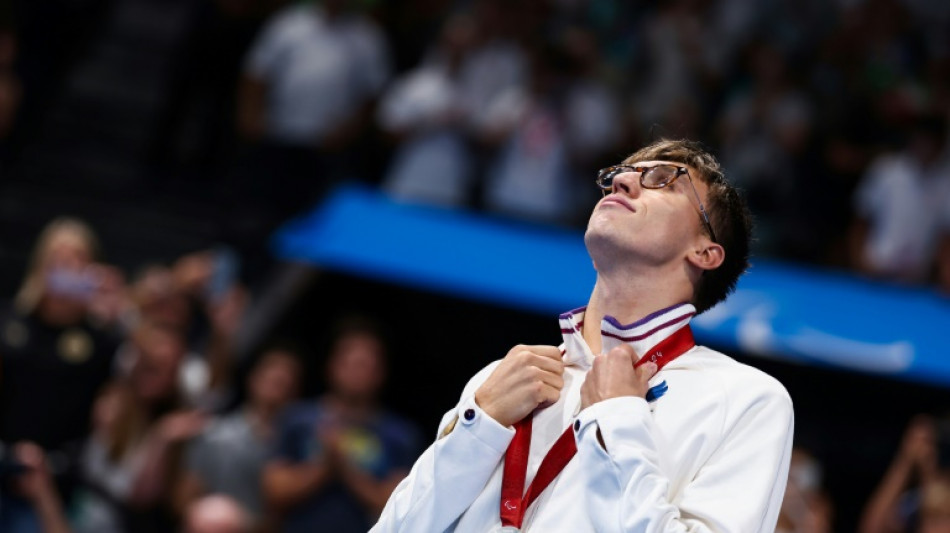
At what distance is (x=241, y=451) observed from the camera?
6590 mm

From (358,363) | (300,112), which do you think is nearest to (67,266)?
(358,363)

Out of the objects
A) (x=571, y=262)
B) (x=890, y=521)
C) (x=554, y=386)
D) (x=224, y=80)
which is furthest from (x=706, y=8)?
(x=554, y=386)

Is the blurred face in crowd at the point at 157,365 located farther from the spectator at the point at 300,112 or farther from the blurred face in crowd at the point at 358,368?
the spectator at the point at 300,112

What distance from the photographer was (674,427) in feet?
9.39

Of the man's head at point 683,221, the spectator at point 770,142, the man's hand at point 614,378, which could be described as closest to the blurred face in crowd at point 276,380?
the spectator at point 770,142

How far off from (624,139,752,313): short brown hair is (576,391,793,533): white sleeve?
0.38 meters

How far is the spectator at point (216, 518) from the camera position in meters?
5.95

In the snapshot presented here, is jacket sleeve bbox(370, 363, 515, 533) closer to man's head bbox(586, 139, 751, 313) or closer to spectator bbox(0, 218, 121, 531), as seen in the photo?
man's head bbox(586, 139, 751, 313)

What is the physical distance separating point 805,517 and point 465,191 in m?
3.50

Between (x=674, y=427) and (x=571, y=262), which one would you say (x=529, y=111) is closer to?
(x=571, y=262)

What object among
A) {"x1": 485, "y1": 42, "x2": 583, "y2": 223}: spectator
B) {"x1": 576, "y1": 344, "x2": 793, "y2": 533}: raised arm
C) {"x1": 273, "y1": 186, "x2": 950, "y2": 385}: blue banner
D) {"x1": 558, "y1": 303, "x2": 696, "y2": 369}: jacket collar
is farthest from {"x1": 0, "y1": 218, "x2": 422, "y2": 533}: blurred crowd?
{"x1": 576, "y1": 344, "x2": 793, "y2": 533}: raised arm

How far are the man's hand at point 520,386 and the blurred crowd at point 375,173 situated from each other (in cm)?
344

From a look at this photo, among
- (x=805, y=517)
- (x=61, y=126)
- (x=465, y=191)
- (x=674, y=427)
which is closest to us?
(x=674, y=427)

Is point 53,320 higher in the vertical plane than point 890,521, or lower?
higher
